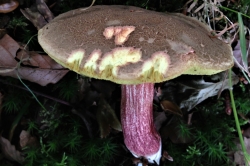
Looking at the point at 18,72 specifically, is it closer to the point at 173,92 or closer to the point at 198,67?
the point at 173,92

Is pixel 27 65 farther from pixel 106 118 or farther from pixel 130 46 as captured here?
pixel 130 46

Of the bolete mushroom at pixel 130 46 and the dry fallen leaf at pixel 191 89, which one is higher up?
the bolete mushroom at pixel 130 46

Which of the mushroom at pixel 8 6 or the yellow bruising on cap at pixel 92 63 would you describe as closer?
the yellow bruising on cap at pixel 92 63

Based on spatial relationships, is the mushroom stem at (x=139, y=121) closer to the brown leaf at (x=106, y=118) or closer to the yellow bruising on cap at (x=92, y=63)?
the brown leaf at (x=106, y=118)

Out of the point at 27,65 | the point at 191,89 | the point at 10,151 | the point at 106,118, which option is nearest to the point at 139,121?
the point at 106,118

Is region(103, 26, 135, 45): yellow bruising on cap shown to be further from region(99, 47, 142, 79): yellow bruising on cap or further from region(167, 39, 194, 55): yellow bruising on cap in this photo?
region(167, 39, 194, 55): yellow bruising on cap

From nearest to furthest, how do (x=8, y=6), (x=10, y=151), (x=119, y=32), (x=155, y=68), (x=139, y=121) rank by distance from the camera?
(x=155, y=68)
(x=119, y=32)
(x=139, y=121)
(x=8, y=6)
(x=10, y=151)

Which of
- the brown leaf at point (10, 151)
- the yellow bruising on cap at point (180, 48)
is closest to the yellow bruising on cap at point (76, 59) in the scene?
the yellow bruising on cap at point (180, 48)
